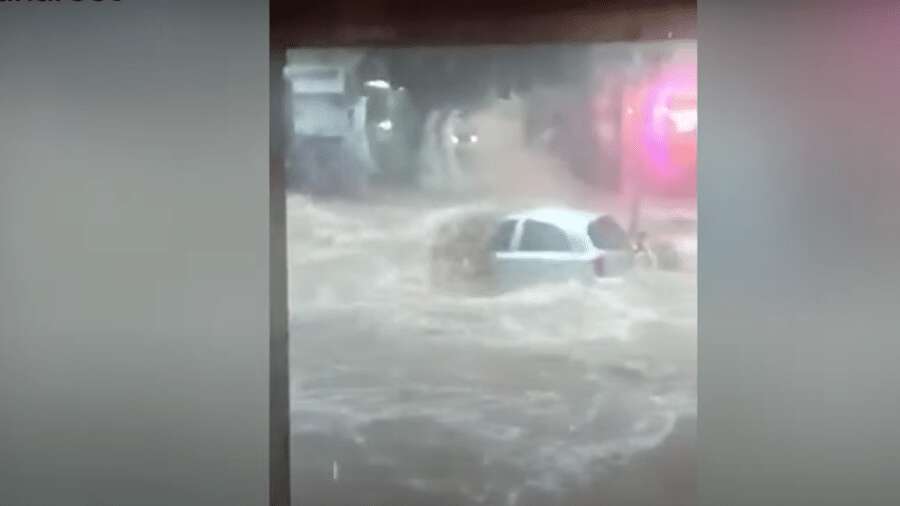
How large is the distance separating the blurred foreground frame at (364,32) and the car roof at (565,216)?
0.22 meters

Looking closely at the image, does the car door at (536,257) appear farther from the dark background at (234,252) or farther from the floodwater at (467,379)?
the dark background at (234,252)

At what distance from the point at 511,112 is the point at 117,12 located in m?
0.54

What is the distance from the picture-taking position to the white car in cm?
131

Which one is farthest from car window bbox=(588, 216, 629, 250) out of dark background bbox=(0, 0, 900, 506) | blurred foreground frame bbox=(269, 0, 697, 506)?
blurred foreground frame bbox=(269, 0, 697, 506)

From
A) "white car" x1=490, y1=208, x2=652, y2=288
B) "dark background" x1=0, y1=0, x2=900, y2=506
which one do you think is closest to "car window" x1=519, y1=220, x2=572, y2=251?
"white car" x1=490, y1=208, x2=652, y2=288

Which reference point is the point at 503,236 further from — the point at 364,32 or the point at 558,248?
the point at 364,32

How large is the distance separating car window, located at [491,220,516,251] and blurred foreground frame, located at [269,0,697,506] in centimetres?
24

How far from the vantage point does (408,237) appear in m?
1.34

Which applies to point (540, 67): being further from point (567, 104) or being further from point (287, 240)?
point (287, 240)

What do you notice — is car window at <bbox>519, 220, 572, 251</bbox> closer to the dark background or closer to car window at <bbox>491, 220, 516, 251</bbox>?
car window at <bbox>491, 220, 516, 251</bbox>

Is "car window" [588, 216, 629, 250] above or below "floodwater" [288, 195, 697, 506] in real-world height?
above

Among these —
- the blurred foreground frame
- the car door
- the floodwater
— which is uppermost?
the blurred foreground frame

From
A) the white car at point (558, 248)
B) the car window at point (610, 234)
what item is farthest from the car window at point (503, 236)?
the car window at point (610, 234)

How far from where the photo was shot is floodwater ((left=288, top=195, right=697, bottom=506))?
1309mm
